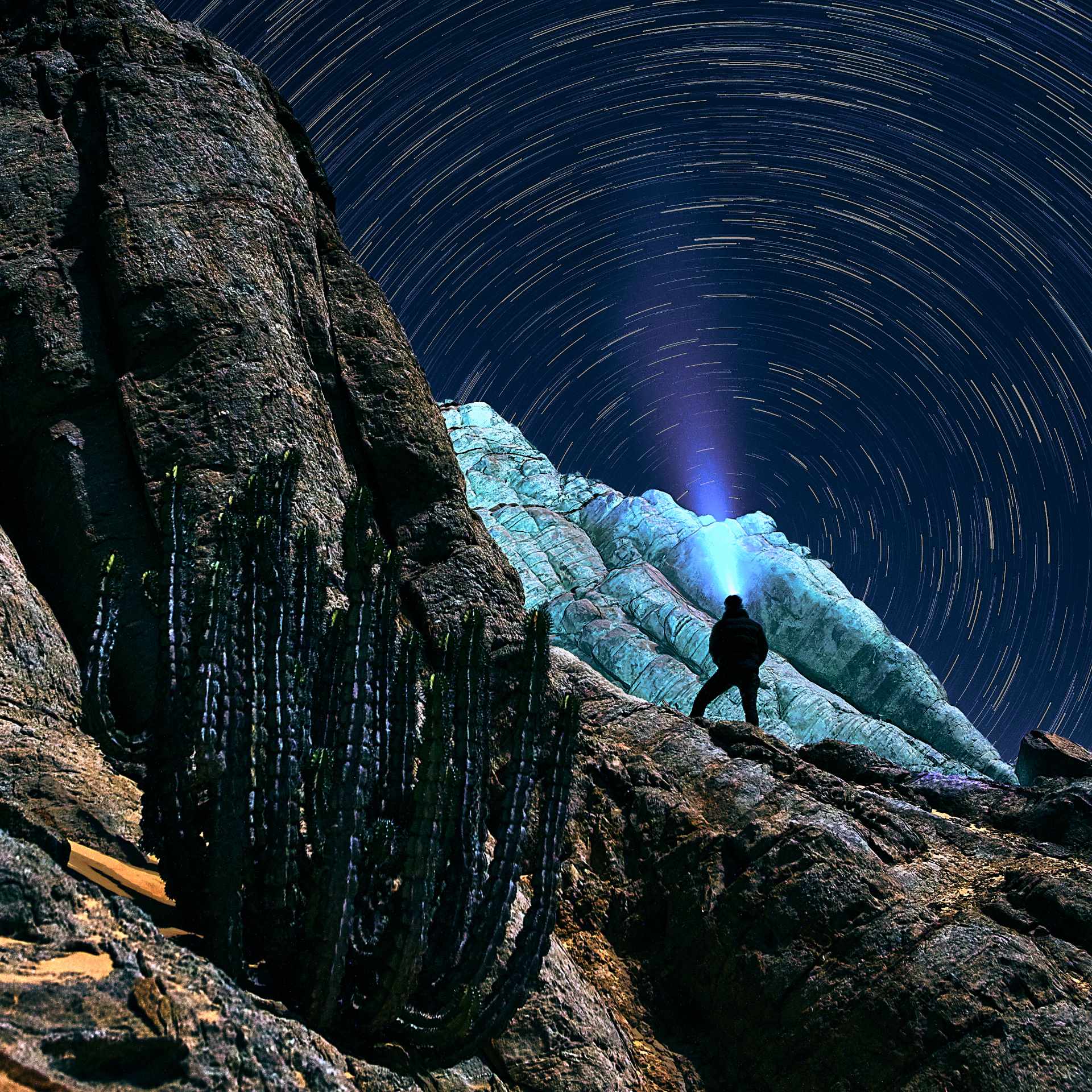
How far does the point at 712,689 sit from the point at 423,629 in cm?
434

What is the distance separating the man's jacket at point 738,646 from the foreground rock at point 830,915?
244 centimetres

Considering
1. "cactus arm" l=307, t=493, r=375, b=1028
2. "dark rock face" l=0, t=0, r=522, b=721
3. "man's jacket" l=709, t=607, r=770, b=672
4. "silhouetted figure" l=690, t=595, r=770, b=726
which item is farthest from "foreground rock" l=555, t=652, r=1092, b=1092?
"cactus arm" l=307, t=493, r=375, b=1028

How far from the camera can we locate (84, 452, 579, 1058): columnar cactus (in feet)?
11.5

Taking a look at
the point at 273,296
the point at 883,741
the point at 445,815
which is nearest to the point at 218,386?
the point at 273,296

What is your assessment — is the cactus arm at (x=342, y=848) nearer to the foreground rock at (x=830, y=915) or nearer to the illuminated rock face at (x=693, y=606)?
the foreground rock at (x=830, y=915)

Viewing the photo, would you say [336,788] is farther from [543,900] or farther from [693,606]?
[693,606]

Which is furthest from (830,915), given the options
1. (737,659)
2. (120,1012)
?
(120,1012)

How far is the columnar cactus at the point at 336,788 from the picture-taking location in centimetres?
350

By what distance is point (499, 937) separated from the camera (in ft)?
12.6

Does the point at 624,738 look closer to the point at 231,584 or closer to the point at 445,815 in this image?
the point at 445,815

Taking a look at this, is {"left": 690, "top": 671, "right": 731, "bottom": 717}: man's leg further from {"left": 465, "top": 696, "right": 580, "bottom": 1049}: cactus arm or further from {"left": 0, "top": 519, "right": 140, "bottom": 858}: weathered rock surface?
{"left": 0, "top": 519, "right": 140, "bottom": 858}: weathered rock surface

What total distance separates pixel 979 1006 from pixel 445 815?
369cm

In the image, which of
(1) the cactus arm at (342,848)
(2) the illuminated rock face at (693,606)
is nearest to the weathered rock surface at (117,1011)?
(1) the cactus arm at (342,848)


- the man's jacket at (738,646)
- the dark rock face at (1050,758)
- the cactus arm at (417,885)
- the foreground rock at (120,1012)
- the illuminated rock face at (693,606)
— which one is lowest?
the foreground rock at (120,1012)
